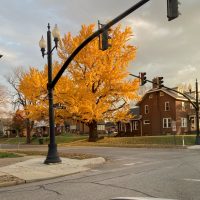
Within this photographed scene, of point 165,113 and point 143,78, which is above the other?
point 143,78

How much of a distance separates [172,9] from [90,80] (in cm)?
2544

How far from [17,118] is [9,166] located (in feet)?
223

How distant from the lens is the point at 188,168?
49.2ft

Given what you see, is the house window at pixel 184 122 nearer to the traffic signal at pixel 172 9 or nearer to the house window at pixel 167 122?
the house window at pixel 167 122

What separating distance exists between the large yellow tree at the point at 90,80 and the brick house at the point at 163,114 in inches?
820

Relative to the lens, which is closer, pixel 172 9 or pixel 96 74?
pixel 172 9

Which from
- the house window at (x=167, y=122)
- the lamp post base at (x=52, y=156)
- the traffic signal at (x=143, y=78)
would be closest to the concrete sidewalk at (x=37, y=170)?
the lamp post base at (x=52, y=156)

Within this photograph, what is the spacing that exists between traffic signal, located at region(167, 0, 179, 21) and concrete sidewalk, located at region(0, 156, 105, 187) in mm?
7251

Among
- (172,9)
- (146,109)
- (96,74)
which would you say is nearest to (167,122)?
(146,109)

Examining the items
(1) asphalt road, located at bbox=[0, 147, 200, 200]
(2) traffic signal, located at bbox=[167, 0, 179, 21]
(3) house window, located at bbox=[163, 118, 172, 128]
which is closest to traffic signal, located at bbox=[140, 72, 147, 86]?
(1) asphalt road, located at bbox=[0, 147, 200, 200]

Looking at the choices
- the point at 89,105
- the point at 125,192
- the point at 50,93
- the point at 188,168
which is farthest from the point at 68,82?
the point at 125,192

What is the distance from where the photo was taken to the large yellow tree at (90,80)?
37938 millimetres

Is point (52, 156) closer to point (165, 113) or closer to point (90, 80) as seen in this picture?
point (90, 80)

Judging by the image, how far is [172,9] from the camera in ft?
41.3
